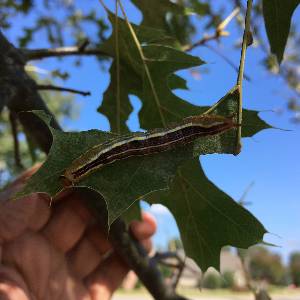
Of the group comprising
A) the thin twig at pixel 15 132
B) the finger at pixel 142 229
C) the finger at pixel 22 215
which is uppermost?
the thin twig at pixel 15 132

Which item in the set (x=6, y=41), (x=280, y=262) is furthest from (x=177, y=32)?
(x=280, y=262)

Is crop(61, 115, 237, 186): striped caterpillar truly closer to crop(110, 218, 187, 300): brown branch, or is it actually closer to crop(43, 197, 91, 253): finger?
crop(110, 218, 187, 300): brown branch

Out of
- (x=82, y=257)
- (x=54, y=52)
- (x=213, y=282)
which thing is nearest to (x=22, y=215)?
(x=82, y=257)

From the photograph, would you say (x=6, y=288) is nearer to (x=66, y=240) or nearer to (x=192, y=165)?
(x=66, y=240)

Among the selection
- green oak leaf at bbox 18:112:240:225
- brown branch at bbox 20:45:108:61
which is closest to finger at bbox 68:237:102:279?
brown branch at bbox 20:45:108:61

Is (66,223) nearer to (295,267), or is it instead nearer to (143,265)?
(143,265)

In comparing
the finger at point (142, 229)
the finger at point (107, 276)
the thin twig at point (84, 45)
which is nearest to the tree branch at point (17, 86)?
the thin twig at point (84, 45)

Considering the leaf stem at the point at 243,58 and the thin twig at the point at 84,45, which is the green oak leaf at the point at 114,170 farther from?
the thin twig at the point at 84,45
